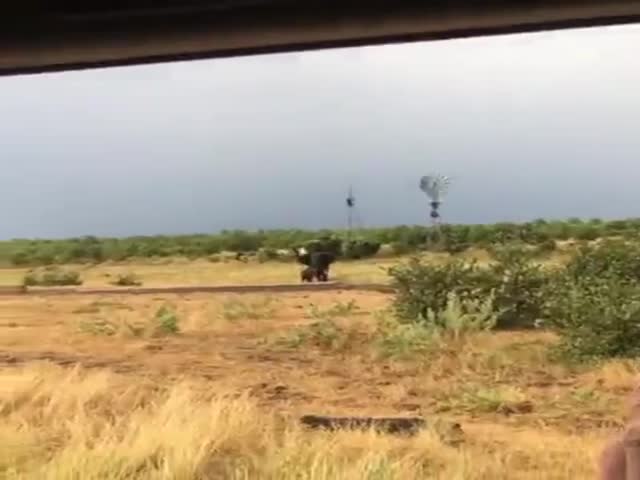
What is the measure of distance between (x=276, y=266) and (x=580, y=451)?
37228 millimetres

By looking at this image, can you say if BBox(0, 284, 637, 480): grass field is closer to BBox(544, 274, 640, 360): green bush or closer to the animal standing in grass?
BBox(544, 274, 640, 360): green bush

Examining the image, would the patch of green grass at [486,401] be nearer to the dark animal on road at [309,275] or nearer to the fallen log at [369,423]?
the fallen log at [369,423]

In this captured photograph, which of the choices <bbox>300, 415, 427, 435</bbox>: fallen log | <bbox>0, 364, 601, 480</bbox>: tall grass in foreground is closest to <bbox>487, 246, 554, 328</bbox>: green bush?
<bbox>0, 364, 601, 480</bbox>: tall grass in foreground

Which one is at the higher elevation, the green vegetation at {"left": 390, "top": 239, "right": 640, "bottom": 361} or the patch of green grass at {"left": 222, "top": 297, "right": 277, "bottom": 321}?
the green vegetation at {"left": 390, "top": 239, "right": 640, "bottom": 361}

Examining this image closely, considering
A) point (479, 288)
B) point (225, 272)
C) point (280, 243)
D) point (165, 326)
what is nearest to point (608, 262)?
point (479, 288)

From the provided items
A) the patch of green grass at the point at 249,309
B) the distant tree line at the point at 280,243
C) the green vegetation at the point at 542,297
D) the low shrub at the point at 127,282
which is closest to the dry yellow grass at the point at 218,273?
the low shrub at the point at 127,282

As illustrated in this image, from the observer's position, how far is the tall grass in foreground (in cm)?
776

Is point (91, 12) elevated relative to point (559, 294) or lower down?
elevated

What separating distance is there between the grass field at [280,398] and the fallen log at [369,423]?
187mm

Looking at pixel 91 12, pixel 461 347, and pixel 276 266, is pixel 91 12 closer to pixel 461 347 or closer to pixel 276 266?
pixel 461 347

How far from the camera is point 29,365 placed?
1452 centimetres

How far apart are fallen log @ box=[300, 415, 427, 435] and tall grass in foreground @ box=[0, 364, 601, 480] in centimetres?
25

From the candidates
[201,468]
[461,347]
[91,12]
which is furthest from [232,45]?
[461,347]

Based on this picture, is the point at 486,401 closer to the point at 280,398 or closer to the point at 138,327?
the point at 280,398
